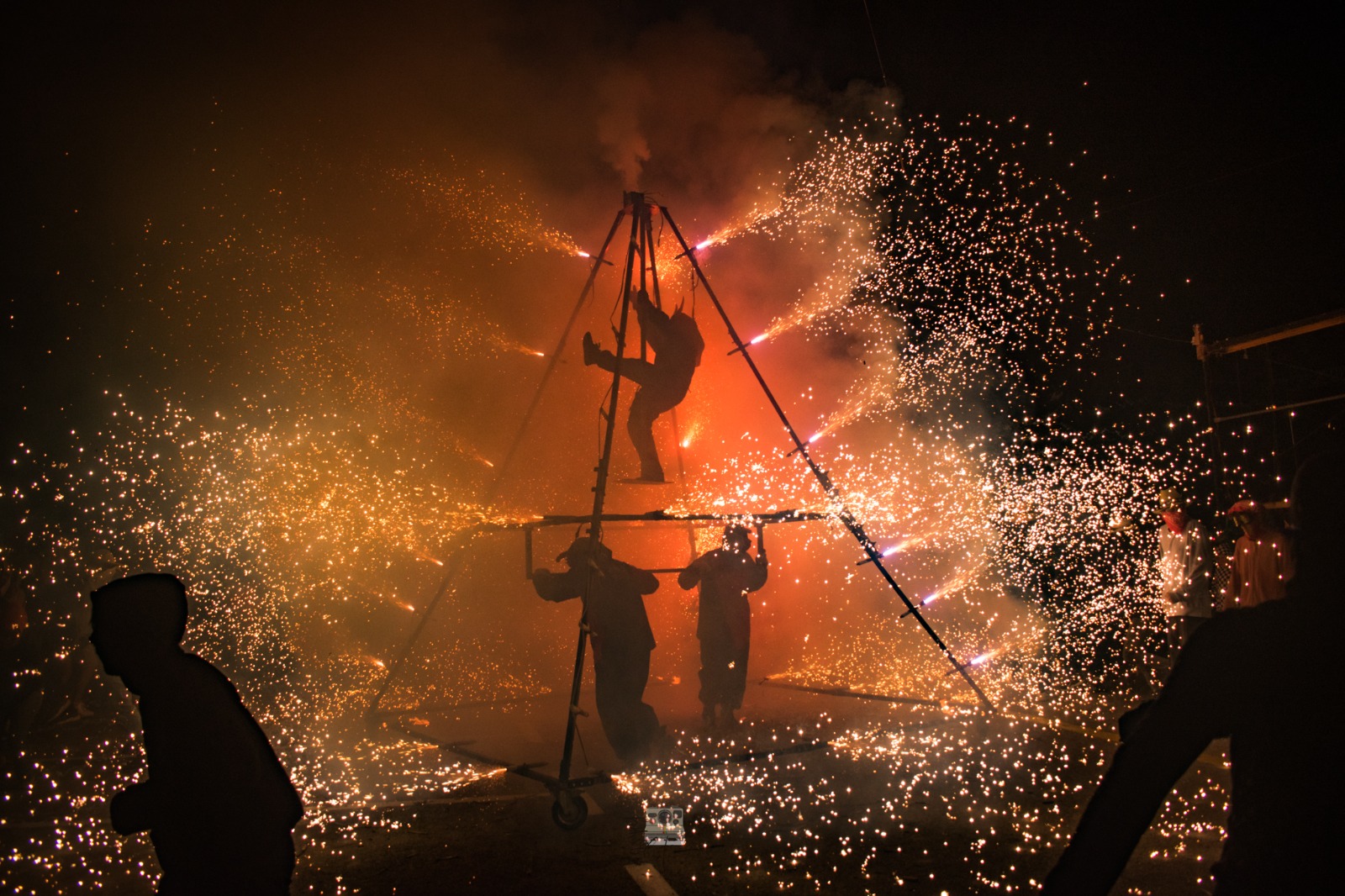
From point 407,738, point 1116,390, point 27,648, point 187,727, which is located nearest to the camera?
point 187,727

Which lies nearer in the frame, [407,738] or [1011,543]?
[407,738]

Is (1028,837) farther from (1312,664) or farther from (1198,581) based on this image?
(1198,581)

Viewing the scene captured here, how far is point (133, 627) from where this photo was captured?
2047 mm

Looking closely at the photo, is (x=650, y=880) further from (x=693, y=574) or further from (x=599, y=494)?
(x=693, y=574)

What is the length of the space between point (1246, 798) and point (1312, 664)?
29cm

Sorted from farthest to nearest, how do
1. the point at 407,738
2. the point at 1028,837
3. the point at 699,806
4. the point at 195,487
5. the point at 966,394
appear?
the point at 966,394, the point at 195,487, the point at 407,738, the point at 699,806, the point at 1028,837

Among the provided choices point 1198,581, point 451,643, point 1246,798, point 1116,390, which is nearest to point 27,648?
point 451,643

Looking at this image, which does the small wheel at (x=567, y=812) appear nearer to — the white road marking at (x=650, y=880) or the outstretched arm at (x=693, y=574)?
the white road marking at (x=650, y=880)

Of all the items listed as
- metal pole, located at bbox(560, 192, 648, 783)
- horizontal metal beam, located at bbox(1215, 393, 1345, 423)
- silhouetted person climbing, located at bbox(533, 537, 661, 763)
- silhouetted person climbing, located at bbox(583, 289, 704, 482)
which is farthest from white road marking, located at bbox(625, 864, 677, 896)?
horizontal metal beam, located at bbox(1215, 393, 1345, 423)

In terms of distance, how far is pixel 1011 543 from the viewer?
1335cm

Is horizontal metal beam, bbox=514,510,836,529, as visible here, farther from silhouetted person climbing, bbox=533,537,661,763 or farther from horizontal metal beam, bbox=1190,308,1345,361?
horizontal metal beam, bbox=1190,308,1345,361

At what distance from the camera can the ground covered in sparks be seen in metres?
3.96

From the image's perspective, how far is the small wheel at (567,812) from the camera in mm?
4609

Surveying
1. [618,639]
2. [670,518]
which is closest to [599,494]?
[670,518]
